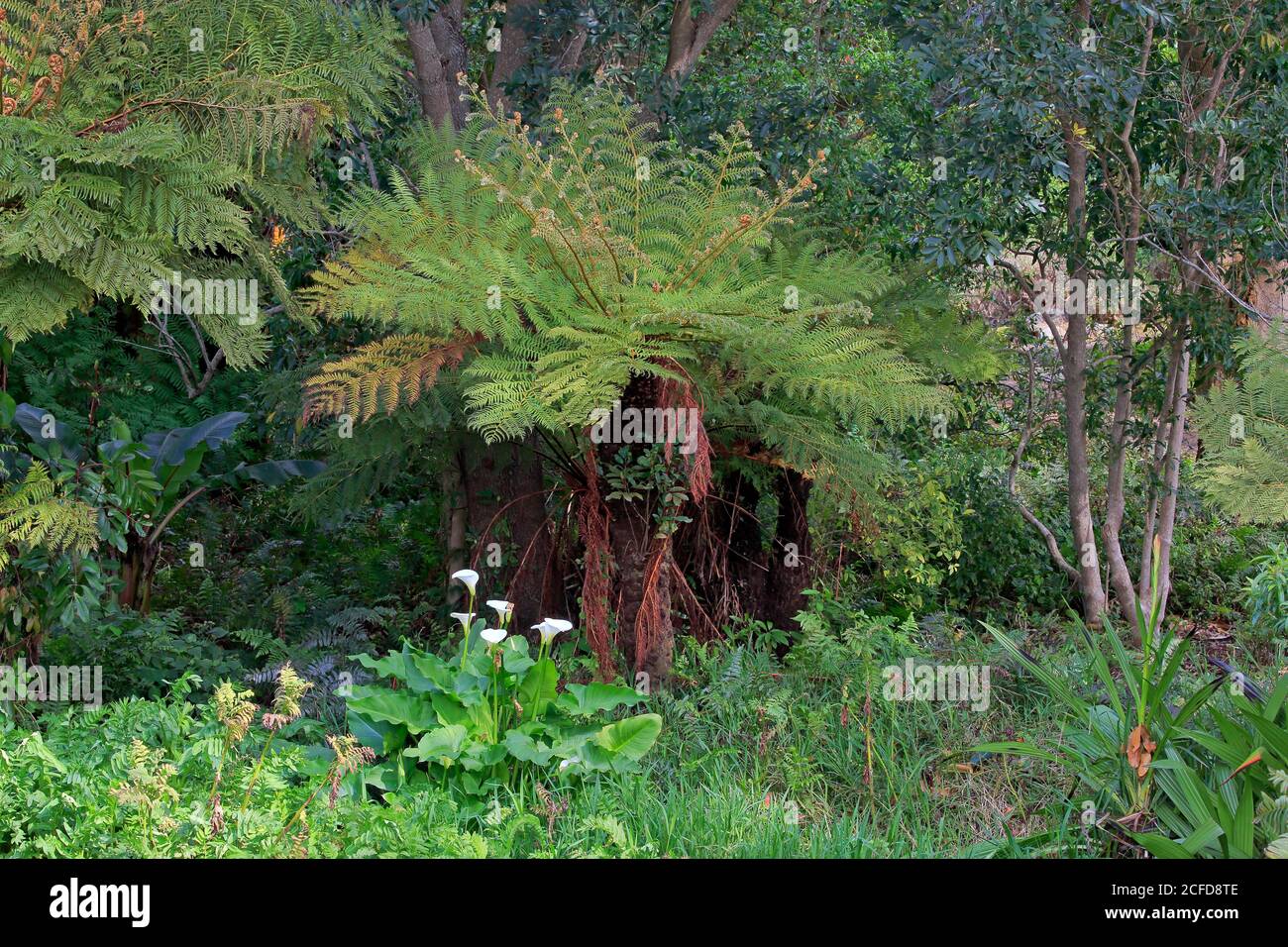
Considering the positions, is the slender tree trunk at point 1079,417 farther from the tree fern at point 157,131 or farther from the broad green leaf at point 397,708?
the broad green leaf at point 397,708

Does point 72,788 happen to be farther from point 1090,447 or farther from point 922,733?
point 1090,447

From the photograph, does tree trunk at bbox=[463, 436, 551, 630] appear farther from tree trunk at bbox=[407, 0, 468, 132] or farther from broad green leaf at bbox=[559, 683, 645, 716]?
tree trunk at bbox=[407, 0, 468, 132]

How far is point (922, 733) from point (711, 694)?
78 centimetres

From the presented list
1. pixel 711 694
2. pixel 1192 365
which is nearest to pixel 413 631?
pixel 711 694

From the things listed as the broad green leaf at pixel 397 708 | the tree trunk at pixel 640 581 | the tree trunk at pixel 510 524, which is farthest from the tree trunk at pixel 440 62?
the broad green leaf at pixel 397 708

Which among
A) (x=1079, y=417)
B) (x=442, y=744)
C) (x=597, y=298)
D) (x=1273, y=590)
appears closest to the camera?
(x=442, y=744)

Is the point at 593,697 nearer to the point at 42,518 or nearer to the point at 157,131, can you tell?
the point at 42,518

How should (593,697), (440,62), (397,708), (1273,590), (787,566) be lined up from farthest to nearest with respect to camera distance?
(787,566) → (440,62) → (1273,590) → (593,697) → (397,708)

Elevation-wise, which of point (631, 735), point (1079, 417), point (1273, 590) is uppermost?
point (1079, 417)

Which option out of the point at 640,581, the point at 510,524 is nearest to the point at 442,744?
the point at 640,581

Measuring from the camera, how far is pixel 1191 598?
7.13 meters

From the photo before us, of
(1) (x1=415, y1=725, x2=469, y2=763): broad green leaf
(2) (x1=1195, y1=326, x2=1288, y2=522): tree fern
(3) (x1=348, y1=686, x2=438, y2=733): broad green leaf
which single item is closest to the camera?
(1) (x1=415, y1=725, x2=469, y2=763): broad green leaf

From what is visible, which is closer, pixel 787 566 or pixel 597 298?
pixel 597 298

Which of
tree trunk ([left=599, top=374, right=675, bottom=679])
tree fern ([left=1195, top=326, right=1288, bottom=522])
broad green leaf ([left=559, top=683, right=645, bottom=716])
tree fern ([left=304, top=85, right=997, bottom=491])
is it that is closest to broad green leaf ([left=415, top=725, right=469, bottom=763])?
broad green leaf ([left=559, top=683, right=645, bottom=716])
